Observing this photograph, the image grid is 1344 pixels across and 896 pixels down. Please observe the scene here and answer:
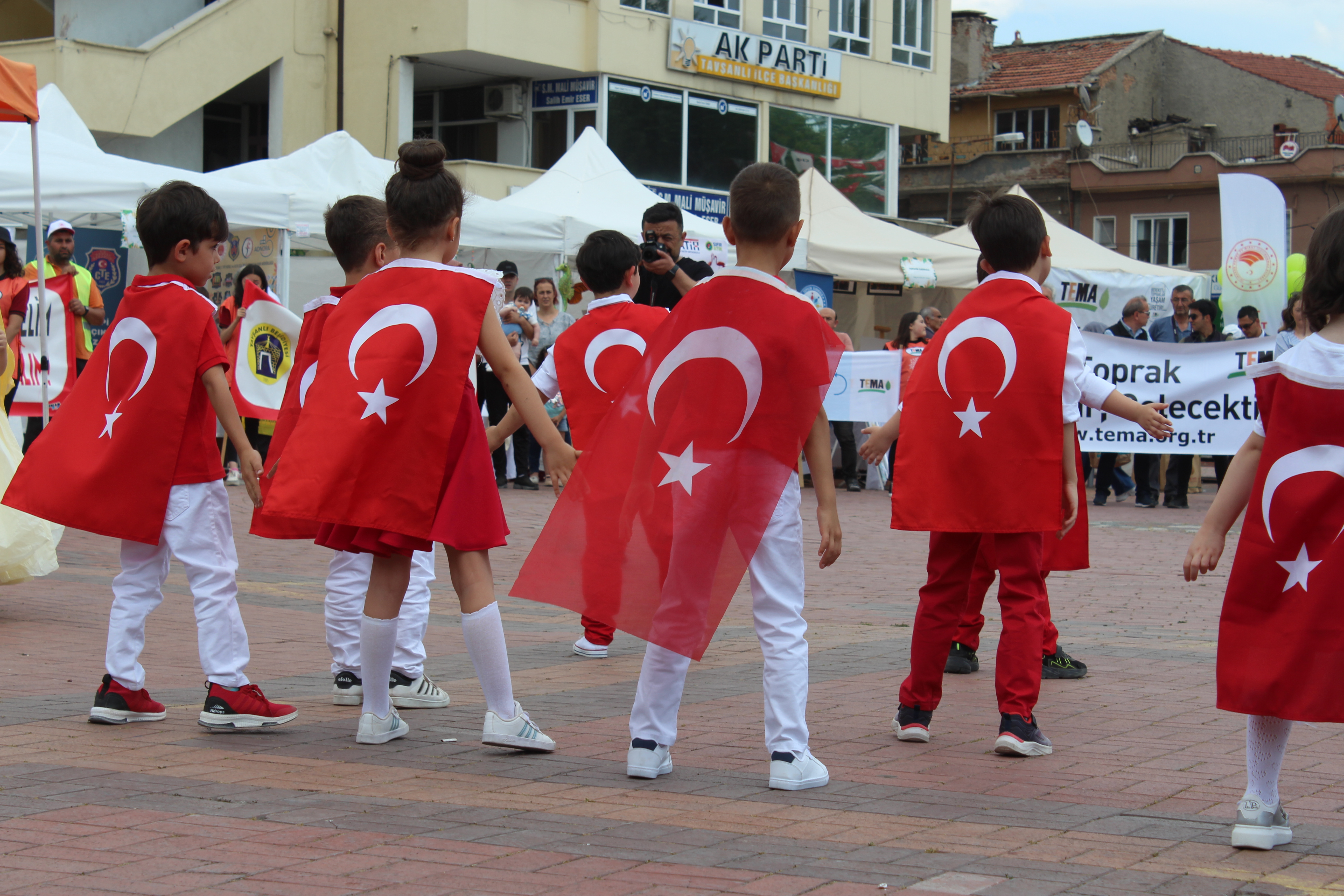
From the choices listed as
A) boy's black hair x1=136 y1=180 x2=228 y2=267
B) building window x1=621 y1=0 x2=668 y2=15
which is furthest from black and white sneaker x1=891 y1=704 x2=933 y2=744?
building window x1=621 y1=0 x2=668 y2=15

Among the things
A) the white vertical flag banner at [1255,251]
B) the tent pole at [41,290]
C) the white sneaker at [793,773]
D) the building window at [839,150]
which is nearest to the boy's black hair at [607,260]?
the white sneaker at [793,773]

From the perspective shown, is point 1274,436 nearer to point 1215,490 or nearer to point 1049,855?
point 1049,855

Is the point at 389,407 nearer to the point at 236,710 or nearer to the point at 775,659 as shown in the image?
the point at 236,710

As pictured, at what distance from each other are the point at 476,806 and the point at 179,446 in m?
1.81

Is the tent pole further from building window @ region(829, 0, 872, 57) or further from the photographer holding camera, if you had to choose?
building window @ region(829, 0, 872, 57)

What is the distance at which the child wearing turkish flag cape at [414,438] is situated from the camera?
4520 millimetres

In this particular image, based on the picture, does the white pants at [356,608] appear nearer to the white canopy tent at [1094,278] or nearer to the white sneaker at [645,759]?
the white sneaker at [645,759]

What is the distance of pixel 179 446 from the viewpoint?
16.5 feet

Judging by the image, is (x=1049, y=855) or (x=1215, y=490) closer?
(x=1049, y=855)

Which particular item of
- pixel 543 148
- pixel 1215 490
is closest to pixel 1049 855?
pixel 1215 490

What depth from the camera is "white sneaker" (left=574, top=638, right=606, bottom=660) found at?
6.71 metres

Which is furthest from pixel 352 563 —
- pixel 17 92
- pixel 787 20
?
pixel 787 20

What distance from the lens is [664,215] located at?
6531 millimetres

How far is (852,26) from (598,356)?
3035 cm
